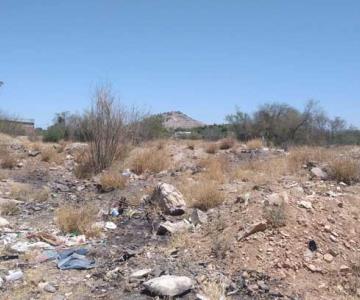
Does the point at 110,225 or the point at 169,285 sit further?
the point at 110,225

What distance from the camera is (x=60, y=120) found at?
4256 centimetres

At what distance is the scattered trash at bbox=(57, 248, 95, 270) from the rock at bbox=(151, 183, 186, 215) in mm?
1907

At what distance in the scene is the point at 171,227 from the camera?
6.39 m

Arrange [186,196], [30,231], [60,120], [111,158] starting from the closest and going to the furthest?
1. [30,231]
2. [186,196]
3. [111,158]
4. [60,120]

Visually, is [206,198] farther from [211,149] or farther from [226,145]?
[226,145]

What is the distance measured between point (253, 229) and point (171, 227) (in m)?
1.30

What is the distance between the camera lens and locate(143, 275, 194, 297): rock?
4402mm

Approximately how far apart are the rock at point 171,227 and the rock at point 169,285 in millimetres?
1679

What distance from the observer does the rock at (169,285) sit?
440 cm

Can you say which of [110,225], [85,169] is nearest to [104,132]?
[85,169]

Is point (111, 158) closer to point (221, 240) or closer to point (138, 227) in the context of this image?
point (138, 227)

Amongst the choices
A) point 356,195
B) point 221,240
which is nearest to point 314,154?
point 356,195

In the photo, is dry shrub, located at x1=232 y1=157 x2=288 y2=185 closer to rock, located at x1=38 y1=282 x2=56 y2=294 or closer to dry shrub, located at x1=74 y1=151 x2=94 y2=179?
dry shrub, located at x1=74 y1=151 x2=94 y2=179

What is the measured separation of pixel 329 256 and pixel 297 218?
70 cm
